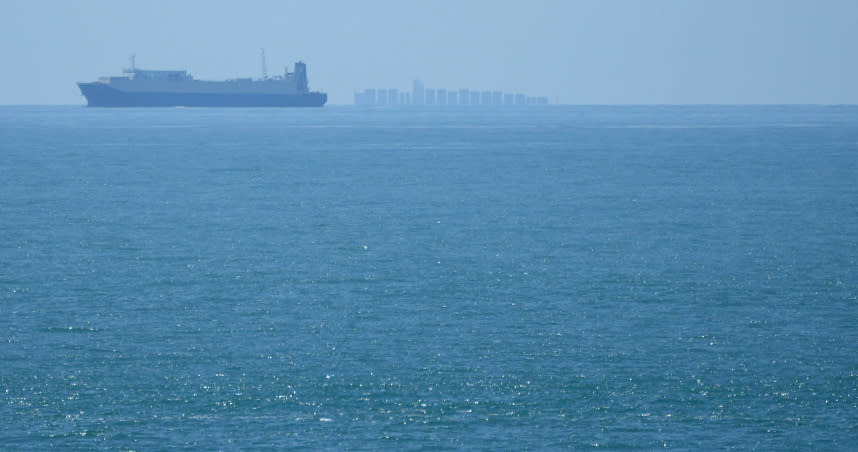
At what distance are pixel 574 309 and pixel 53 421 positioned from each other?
1368 cm

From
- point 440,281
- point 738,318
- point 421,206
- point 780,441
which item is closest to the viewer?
point 780,441

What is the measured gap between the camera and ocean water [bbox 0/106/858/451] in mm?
19953

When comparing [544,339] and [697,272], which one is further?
[697,272]

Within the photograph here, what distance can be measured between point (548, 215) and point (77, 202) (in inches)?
901

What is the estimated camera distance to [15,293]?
31125 millimetres

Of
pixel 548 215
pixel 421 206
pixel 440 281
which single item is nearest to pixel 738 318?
pixel 440 281

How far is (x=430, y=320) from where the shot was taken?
27.6 metres

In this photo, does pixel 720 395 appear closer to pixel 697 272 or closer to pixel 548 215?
pixel 697 272

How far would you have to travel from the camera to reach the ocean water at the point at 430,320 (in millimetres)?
19953

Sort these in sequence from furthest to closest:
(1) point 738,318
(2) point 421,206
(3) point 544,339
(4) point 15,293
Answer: (2) point 421,206, (4) point 15,293, (1) point 738,318, (3) point 544,339

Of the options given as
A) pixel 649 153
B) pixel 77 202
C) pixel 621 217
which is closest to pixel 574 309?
pixel 621 217

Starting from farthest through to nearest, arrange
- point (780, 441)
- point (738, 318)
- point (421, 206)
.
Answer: point (421, 206) → point (738, 318) → point (780, 441)

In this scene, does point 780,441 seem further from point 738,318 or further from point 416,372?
point 738,318

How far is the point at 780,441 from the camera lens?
19.0m
